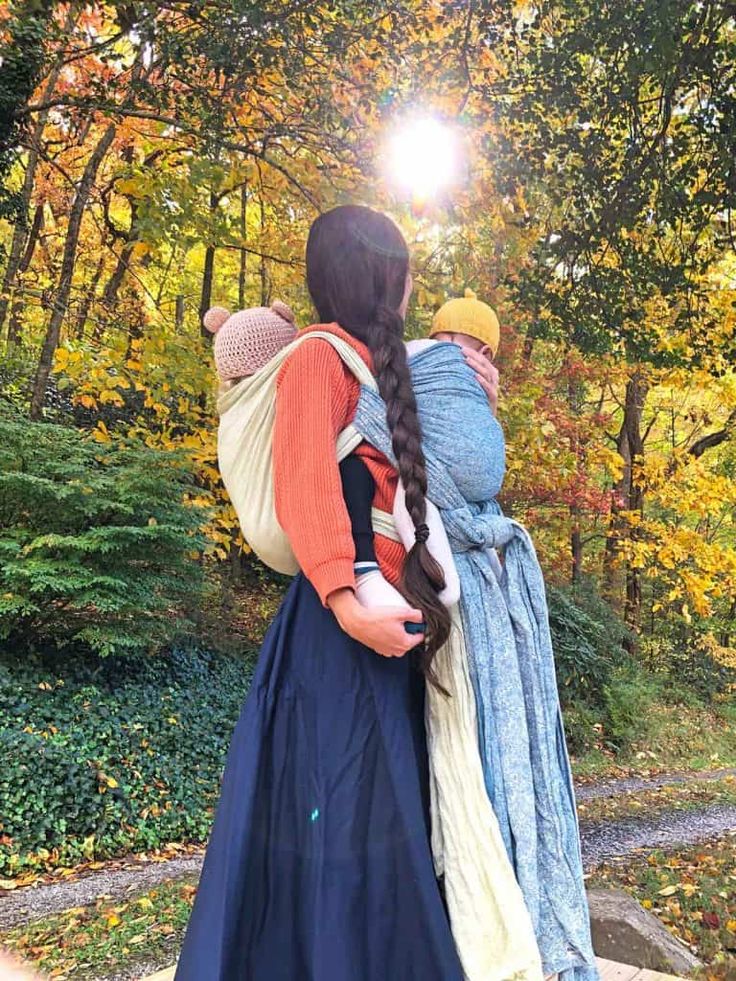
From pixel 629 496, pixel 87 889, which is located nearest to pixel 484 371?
pixel 87 889

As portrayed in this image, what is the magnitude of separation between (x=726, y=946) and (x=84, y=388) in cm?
528

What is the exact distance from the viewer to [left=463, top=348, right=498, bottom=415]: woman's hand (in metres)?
1.48

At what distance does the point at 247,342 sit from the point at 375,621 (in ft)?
1.92

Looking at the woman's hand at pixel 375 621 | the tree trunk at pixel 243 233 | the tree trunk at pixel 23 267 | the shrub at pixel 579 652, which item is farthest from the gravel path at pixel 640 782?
the tree trunk at pixel 23 267

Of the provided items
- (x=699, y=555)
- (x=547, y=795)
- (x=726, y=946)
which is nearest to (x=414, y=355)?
(x=547, y=795)

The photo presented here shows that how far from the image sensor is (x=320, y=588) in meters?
1.18

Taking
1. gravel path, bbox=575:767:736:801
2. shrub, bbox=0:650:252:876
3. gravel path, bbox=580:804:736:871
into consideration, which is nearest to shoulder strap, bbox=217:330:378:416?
shrub, bbox=0:650:252:876

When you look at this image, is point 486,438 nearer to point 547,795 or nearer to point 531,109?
point 547,795

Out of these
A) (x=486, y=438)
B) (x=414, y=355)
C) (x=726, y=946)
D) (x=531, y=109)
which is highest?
(x=531, y=109)

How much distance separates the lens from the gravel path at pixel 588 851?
3.93 meters

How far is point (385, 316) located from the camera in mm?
1373

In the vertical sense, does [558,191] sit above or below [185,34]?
below

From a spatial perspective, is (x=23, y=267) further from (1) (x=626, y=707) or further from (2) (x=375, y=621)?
(2) (x=375, y=621)

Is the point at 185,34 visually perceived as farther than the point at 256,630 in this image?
No
